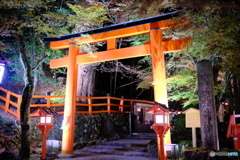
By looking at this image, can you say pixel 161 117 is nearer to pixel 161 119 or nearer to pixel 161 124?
pixel 161 119

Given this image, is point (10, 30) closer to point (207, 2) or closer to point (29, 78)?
point (29, 78)

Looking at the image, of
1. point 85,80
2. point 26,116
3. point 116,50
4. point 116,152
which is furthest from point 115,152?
point 85,80

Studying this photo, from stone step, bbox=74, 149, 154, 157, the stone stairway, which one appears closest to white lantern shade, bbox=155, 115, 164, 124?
the stone stairway

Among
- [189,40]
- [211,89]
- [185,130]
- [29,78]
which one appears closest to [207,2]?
[189,40]

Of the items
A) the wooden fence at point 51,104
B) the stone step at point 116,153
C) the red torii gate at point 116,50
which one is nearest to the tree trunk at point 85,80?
the wooden fence at point 51,104

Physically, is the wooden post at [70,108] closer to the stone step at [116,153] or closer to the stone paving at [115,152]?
the stone paving at [115,152]

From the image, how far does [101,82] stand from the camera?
2116cm

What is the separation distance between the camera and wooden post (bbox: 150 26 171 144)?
23.5 ft

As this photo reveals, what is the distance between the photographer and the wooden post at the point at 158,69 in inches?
281

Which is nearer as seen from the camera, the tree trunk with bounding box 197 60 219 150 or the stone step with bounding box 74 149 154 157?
the tree trunk with bounding box 197 60 219 150

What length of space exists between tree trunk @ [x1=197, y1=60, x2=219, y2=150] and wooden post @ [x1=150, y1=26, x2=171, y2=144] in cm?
163

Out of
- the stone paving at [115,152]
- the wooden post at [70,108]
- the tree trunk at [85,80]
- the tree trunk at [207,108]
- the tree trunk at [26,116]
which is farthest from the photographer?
the tree trunk at [85,80]

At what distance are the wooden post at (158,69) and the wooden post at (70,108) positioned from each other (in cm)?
357

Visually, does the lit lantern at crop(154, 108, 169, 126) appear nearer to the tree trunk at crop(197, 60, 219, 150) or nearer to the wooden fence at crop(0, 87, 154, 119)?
the tree trunk at crop(197, 60, 219, 150)
